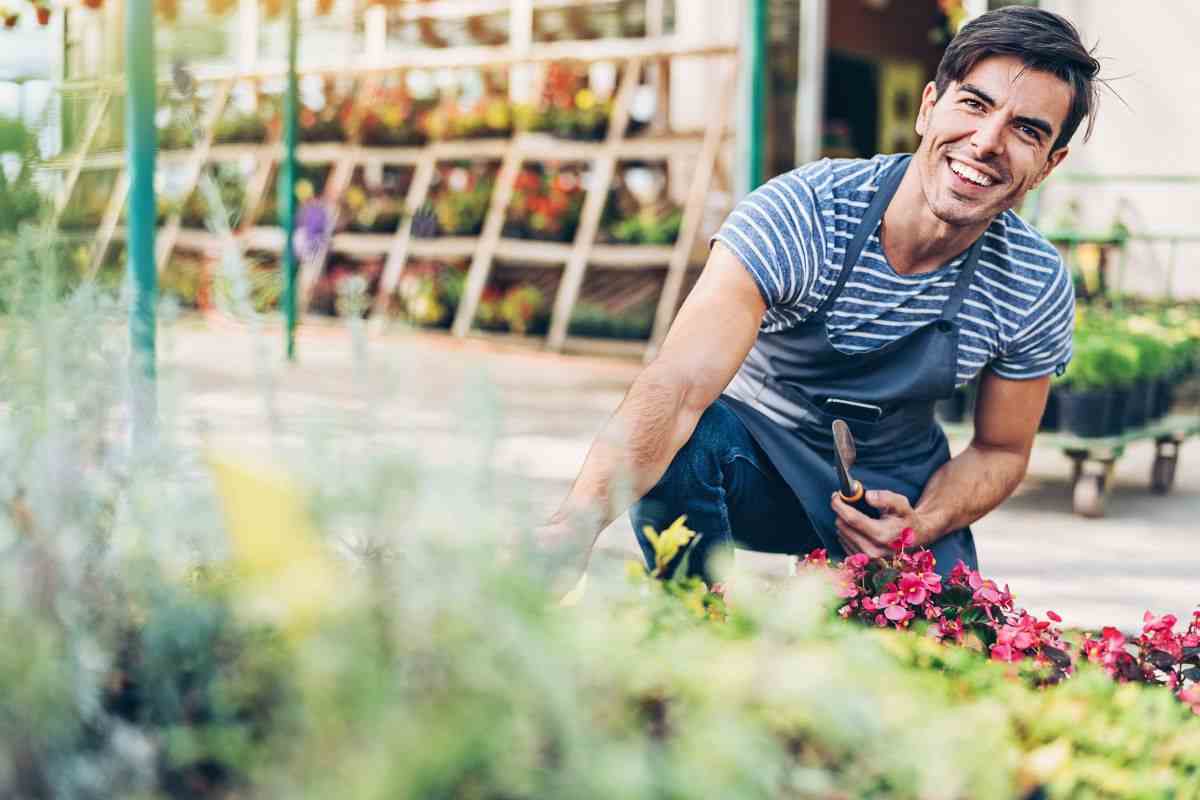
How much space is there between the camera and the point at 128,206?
3096 millimetres

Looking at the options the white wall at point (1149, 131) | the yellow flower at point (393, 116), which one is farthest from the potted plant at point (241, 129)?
the white wall at point (1149, 131)

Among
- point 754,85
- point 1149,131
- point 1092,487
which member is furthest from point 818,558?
point 1149,131

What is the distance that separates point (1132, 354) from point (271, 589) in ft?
14.0

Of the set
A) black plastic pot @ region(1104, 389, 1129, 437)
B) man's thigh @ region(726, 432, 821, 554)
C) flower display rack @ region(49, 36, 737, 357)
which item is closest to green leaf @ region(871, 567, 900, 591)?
man's thigh @ region(726, 432, 821, 554)

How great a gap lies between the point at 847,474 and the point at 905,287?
14.3 inches

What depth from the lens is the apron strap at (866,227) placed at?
2.36 metres

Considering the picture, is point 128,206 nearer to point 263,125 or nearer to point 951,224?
point 951,224

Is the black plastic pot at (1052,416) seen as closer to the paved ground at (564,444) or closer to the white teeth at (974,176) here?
the paved ground at (564,444)

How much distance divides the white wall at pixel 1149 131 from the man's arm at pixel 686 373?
5731 millimetres

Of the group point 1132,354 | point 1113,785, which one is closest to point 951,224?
point 1113,785

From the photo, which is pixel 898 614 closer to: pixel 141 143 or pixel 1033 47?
pixel 1033 47

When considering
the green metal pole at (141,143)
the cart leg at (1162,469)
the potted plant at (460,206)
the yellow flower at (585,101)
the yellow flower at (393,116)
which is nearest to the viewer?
the green metal pole at (141,143)

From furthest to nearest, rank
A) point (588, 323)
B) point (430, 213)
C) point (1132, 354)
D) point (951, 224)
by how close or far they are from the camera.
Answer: point (430, 213)
point (588, 323)
point (1132, 354)
point (951, 224)

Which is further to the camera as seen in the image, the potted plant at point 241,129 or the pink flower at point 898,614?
the potted plant at point 241,129
